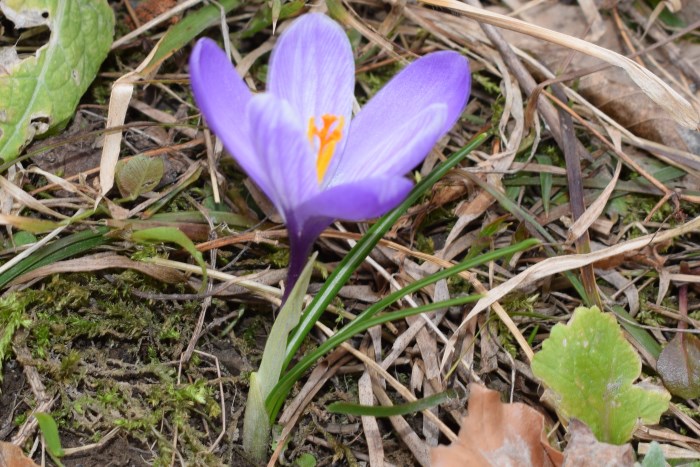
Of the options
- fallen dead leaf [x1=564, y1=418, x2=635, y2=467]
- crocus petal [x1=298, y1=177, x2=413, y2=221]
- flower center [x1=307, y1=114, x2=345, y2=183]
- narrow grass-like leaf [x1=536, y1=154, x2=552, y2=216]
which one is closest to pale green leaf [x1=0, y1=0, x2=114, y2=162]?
flower center [x1=307, y1=114, x2=345, y2=183]

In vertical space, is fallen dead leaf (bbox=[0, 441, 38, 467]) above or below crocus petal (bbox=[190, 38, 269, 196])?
below

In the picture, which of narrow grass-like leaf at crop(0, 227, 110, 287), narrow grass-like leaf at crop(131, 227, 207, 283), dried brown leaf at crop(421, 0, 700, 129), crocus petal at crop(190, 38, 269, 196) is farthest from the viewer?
dried brown leaf at crop(421, 0, 700, 129)

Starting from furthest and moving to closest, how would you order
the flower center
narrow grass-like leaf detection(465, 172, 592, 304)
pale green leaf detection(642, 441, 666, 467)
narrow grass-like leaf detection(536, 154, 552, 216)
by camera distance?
narrow grass-like leaf detection(536, 154, 552, 216), narrow grass-like leaf detection(465, 172, 592, 304), pale green leaf detection(642, 441, 666, 467), the flower center

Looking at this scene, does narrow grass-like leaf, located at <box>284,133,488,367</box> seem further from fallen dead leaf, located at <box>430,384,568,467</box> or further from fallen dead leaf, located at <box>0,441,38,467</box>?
fallen dead leaf, located at <box>0,441,38,467</box>

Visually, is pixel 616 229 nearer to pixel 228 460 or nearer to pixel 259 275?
pixel 259 275

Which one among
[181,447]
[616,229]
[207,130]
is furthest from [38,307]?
[616,229]

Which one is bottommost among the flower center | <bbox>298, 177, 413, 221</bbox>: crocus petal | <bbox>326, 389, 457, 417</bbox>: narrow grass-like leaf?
<bbox>326, 389, 457, 417</bbox>: narrow grass-like leaf
